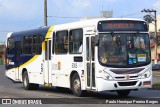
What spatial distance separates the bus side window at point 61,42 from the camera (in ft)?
64.2

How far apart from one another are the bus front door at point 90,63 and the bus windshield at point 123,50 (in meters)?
0.47

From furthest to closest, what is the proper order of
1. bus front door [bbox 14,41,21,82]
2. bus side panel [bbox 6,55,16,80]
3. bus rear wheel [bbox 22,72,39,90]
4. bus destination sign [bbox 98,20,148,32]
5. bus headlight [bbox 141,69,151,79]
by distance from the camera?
bus side panel [bbox 6,55,16,80], bus front door [bbox 14,41,21,82], bus rear wheel [bbox 22,72,39,90], bus headlight [bbox 141,69,151,79], bus destination sign [bbox 98,20,148,32]

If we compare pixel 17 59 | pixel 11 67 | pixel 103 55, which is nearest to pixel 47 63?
pixel 17 59

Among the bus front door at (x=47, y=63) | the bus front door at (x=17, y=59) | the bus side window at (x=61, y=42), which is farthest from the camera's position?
the bus front door at (x=17, y=59)

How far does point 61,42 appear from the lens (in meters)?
20.0

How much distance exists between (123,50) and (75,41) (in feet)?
7.87

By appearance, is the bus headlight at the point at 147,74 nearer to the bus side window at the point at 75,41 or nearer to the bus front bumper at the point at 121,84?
the bus front bumper at the point at 121,84

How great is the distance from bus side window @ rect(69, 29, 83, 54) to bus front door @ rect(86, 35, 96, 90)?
60 centimetres

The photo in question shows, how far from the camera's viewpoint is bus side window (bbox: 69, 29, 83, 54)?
18266mm

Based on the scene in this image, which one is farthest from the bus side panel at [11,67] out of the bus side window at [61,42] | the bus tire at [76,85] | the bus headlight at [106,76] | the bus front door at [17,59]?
the bus headlight at [106,76]

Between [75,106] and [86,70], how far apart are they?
3151mm

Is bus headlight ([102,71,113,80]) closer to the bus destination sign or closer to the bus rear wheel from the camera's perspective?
the bus destination sign

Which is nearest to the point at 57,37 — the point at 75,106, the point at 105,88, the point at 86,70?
the point at 86,70

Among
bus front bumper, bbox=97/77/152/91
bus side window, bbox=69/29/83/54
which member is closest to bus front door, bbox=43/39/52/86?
bus side window, bbox=69/29/83/54
